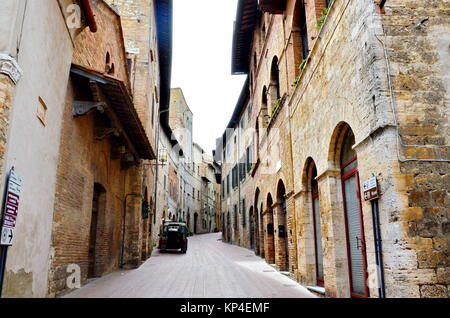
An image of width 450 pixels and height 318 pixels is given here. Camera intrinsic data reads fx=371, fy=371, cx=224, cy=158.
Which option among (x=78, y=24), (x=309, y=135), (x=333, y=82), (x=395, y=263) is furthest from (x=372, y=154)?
(x=78, y=24)

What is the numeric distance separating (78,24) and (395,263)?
6737 millimetres

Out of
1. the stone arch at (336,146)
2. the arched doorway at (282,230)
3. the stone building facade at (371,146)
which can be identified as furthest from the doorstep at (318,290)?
the arched doorway at (282,230)

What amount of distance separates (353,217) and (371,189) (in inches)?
63.7

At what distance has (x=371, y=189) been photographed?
5082 mm

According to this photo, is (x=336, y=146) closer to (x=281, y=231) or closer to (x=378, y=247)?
(x=378, y=247)

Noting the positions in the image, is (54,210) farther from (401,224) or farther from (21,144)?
(401,224)

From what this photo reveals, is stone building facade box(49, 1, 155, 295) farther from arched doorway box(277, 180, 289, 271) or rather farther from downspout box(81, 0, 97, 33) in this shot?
arched doorway box(277, 180, 289, 271)

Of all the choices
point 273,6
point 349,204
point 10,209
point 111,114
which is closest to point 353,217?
point 349,204

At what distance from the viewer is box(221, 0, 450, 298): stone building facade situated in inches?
182

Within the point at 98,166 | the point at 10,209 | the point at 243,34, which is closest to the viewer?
the point at 10,209

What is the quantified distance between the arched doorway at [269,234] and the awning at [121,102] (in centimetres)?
512

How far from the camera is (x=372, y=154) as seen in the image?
5129 millimetres

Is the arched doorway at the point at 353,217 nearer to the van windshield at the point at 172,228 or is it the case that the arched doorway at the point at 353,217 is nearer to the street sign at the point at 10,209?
the street sign at the point at 10,209

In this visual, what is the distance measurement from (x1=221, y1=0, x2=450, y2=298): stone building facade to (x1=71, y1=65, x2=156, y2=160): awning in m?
4.08
